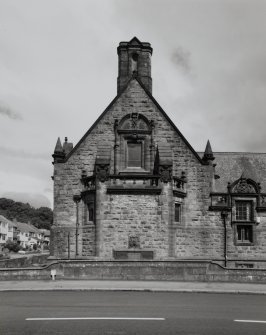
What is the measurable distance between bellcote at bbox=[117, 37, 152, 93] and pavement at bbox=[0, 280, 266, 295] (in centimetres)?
1898

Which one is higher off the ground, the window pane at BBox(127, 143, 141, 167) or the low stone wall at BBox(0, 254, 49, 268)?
the window pane at BBox(127, 143, 141, 167)

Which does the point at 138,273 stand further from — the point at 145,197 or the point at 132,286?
the point at 145,197

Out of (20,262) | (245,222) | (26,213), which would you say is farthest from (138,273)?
(26,213)

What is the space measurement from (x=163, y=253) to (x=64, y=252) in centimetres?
682

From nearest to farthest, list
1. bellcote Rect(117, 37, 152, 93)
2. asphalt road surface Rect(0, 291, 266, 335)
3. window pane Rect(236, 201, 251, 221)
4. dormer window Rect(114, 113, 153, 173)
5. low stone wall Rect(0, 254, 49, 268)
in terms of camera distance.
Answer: asphalt road surface Rect(0, 291, 266, 335), low stone wall Rect(0, 254, 49, 268), dormer window Rect(114, 113, 153, 173), window pane Rect(236, 201, 251, 221), bellcote Rect(117, 37, 152, 93)

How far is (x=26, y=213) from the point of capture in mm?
187000

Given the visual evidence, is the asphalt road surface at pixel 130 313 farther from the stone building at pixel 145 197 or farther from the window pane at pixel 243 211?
the window pane at pixel 243 211

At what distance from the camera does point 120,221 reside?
93.5ft

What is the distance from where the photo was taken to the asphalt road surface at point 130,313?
9.77 meters

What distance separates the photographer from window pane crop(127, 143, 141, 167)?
32.0 meters

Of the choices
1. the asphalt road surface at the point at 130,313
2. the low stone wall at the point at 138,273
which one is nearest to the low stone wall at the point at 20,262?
the low stone wall at the point at 138,273

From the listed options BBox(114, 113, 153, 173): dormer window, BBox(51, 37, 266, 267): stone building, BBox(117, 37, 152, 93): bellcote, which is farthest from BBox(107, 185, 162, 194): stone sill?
BBox(117, 37, 152, 93): bellcote

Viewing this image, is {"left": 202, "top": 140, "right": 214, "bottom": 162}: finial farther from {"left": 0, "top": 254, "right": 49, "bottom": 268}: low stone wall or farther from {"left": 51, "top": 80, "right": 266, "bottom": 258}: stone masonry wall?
{"left": 0, "top": 254, "right": 49, "bottom": 268}: low stone wall

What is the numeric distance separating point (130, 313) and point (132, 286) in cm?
624
